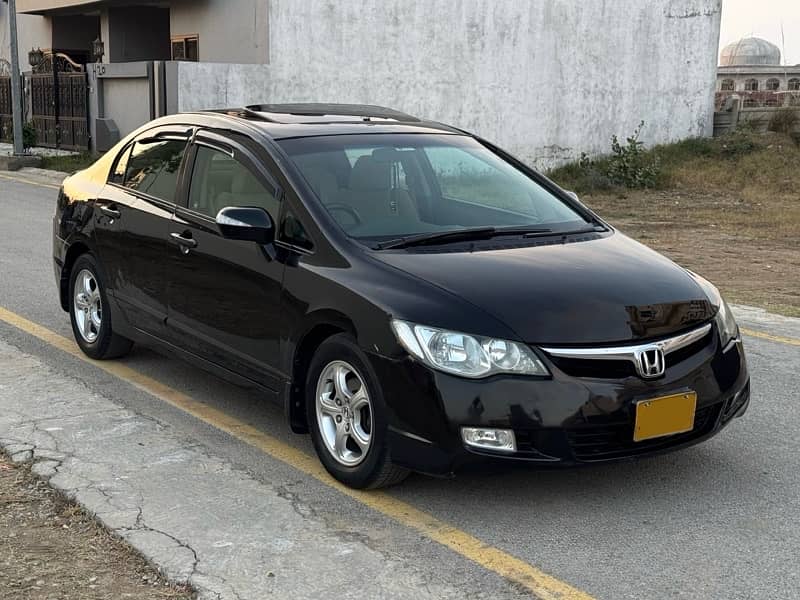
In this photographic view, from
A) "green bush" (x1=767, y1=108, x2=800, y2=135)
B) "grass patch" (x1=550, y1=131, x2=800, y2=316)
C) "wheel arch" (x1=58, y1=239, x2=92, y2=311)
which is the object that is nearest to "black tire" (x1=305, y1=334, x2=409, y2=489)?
"wheel arch" (x1=58, y1=239, x2=92, y2=311)

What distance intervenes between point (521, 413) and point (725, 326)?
1221 mm

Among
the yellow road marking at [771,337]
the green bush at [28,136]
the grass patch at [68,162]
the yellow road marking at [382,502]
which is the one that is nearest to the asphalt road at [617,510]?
the yellow road marking at [382,502]

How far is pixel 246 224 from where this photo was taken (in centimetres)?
508

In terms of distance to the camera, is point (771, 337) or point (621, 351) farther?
point (771, 337)

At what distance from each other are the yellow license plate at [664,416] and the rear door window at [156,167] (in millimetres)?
2957

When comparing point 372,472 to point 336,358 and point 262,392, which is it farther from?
point 262,392

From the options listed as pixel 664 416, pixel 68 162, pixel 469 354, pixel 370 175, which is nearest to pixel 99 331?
pixel 370 175

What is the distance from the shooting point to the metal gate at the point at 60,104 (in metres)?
24.5

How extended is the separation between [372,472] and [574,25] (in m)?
22.2

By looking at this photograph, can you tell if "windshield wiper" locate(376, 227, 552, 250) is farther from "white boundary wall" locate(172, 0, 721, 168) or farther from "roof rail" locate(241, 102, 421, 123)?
"white boundary wall" locate(172, 0, 721, 168)

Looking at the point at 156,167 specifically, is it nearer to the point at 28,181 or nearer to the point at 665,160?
the point at 28,181

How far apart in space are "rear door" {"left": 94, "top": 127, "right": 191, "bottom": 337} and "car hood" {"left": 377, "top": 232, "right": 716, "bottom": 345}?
5.71 feet

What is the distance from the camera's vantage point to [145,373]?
6.65 m

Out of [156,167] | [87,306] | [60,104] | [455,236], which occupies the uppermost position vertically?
[60,104]
